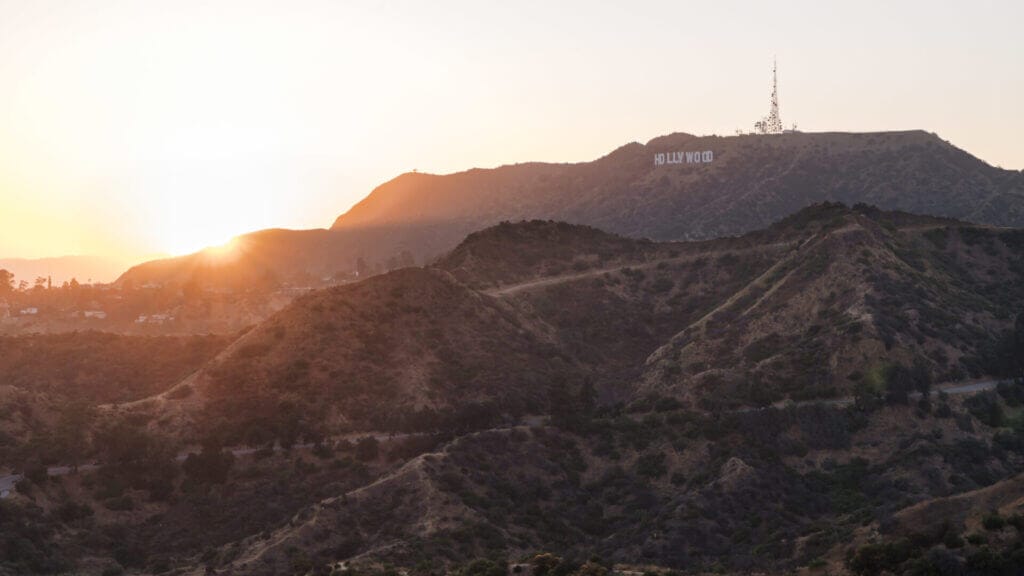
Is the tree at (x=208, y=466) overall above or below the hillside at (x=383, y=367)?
below

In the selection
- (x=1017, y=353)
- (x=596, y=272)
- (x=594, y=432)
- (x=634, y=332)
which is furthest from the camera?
(x=596, y=272)

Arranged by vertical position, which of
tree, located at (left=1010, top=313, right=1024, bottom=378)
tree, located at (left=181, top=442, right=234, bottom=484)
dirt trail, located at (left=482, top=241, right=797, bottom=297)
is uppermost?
dirt trail, located at (left=482, top=241, right=797, bottom=297)

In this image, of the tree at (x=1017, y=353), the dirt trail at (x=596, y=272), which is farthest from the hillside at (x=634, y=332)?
the tree at (x=1017, y=353)

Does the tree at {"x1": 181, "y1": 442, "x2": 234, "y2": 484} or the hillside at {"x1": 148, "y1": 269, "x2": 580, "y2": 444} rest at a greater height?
the hillside at {"x1": 148, "y1": 269, "x2": 580, "y2": 444}

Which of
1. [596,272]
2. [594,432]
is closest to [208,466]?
[594,432]

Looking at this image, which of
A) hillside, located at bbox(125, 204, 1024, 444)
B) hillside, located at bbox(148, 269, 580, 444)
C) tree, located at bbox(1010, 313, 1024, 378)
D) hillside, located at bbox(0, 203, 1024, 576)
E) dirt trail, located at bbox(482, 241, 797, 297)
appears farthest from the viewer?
dirt trail, located at bbox(482, 241, 797, 297)

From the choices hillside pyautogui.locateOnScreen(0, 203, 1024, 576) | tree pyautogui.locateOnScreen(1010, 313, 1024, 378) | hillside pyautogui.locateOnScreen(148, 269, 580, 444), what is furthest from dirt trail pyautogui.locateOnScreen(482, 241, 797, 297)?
tree pyautogui.locateOnScreen(1010, 313, 1024, 378)

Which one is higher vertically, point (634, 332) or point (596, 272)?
point (596, 272)

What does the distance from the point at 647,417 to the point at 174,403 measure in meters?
44.1

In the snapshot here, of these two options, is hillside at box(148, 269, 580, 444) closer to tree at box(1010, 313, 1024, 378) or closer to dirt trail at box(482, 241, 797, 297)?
dirt trail at box(482, 241, 797, 297)

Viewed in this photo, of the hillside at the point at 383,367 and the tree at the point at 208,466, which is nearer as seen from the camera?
the tree at the point at 208,466

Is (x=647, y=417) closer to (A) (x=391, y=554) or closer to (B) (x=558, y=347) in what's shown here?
(B) (x=558, y=347)

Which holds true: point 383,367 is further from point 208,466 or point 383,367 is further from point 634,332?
point 634,332

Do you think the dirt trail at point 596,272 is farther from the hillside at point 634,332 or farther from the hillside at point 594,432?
the hillside at point 594,432
